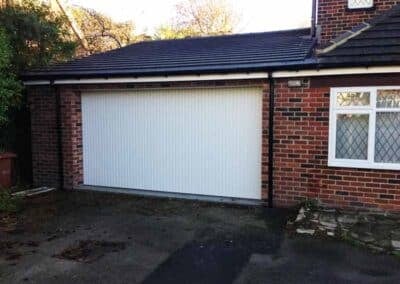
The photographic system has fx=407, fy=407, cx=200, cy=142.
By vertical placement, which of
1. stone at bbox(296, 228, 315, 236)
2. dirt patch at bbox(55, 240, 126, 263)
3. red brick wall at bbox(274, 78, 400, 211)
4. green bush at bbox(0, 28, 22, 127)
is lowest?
dirt patch at bbox(55, 240, 126, 263)

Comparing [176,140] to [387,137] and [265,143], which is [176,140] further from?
[387,137]

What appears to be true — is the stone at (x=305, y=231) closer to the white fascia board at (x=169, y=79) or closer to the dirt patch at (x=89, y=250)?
the dirt patch at (x=89, y=250)

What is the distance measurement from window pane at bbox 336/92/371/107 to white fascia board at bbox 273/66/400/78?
357mm

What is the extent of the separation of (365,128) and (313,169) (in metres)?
1.10

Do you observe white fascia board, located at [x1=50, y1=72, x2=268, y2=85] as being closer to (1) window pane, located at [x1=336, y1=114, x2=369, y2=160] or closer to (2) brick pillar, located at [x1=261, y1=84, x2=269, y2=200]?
(2) brick pillar, located at [x1=261, y1=84, x2=269, y2=200]

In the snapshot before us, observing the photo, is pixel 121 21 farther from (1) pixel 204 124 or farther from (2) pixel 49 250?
(2) pixel 49 250

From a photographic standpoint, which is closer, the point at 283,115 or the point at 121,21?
the point at 283,115

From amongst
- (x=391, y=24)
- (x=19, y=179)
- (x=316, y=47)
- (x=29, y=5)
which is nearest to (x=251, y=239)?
(x=316, y=47)

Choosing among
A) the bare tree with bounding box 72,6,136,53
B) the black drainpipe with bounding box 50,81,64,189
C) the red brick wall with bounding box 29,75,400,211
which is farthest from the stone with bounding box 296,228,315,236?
the bare tree with bounding box 72,6,136,53

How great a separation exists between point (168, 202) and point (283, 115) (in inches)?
110

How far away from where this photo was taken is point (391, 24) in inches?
289

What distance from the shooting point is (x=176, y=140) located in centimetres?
844

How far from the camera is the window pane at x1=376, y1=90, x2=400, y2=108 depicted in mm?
6555

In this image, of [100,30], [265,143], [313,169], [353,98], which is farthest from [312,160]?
[100,30]
